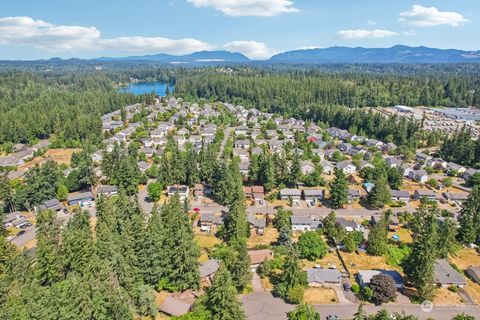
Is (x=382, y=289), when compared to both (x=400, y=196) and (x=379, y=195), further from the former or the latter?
(x=400, y=196)

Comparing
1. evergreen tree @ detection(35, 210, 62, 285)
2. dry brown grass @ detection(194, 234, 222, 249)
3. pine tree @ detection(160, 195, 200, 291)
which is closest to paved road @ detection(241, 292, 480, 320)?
pine tree @ detection(160, 195, 200, 291)

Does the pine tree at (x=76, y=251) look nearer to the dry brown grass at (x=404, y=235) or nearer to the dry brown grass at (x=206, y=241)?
the dry brown grass at (x=206, y=241)

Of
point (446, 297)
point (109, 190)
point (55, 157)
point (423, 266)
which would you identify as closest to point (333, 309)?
point (423, 266)

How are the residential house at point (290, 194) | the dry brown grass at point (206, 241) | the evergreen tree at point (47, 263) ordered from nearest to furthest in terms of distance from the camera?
the evergreen tree at point (47, 263) < the dry brown grass at point (206, 241) < the residential house at point (290, 194)

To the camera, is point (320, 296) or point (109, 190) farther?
point (109, 190)

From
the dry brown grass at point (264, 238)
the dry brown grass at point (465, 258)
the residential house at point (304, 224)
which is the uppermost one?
the residential house at point (304, 224)

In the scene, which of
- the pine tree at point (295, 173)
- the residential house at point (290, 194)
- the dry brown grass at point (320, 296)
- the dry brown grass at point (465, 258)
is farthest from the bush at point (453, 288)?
the pine tree at point (295, 173)
